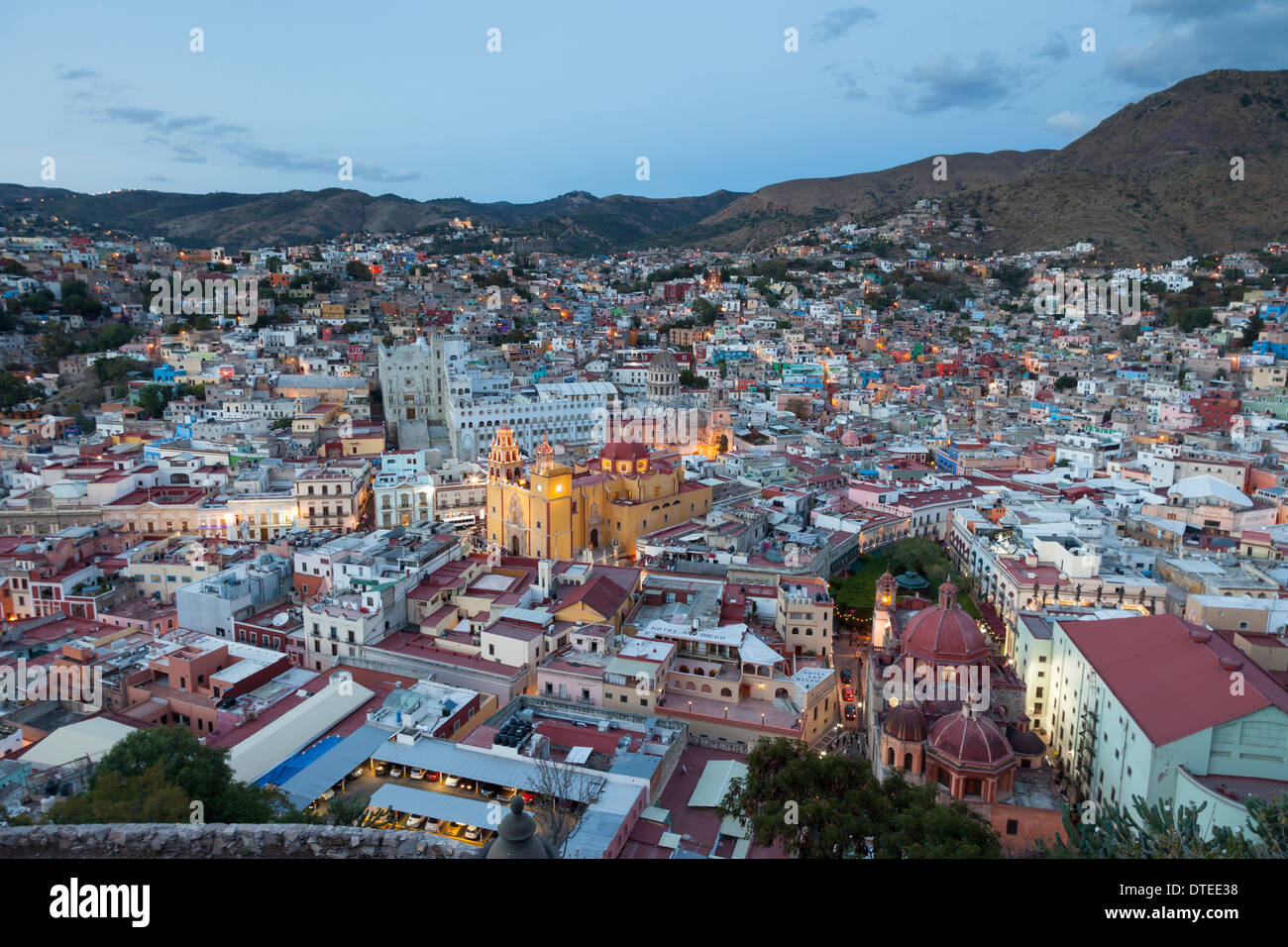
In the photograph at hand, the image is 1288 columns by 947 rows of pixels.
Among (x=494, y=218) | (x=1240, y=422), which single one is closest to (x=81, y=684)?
(x=1240, y=422)

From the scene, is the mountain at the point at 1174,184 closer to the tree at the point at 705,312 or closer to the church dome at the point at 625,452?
the tree at the point at 705,312

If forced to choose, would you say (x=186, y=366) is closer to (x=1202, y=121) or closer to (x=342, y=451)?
(x=342, y=451)

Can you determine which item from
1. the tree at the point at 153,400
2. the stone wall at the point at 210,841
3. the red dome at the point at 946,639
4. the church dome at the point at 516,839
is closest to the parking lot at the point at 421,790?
the stone wall at the point at 210,841
